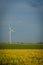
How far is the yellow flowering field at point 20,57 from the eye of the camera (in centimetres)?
284

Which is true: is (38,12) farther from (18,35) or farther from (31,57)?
(31,57)

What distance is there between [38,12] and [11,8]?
47cm

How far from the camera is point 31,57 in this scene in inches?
112

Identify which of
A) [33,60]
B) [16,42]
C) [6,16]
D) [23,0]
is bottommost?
[33,60]

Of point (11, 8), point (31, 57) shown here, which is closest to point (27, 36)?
point (31, 57)

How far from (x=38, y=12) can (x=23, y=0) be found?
334 mm

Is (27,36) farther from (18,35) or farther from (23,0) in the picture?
(23,0)

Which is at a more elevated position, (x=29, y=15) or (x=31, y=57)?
(x=29, y=15)

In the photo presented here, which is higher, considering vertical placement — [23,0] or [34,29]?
[23,0]

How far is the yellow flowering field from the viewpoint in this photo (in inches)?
112

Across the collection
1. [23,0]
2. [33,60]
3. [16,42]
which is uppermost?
[23,0]

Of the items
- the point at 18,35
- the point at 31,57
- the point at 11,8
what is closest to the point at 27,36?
the point at 18,35

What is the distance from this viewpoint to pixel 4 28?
2.88m

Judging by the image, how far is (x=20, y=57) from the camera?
9.33 ft
